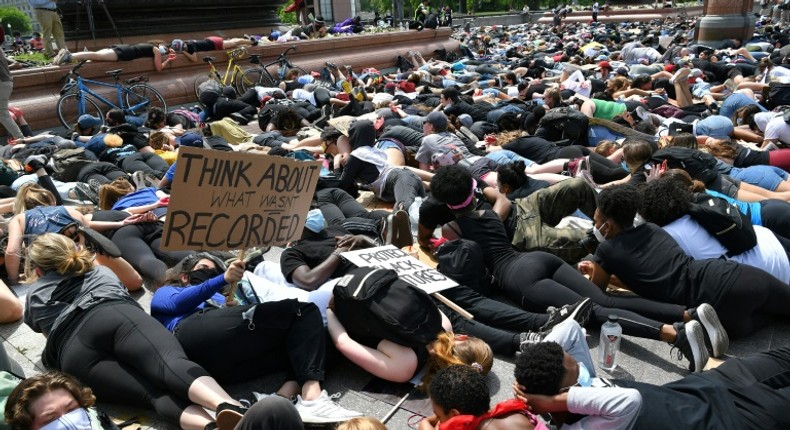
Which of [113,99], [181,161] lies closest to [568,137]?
[181,161]

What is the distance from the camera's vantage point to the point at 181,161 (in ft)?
11.4

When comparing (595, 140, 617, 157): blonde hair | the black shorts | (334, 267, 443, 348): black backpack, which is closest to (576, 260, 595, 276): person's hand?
(334, 267, 443, 348): black backpack

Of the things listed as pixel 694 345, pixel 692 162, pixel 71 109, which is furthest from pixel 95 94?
pixel 694 345

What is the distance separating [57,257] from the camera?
397 centimetres

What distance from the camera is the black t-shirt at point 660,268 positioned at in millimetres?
4109

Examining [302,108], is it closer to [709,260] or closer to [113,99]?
[113,99]

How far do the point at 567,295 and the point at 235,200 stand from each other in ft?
7.74

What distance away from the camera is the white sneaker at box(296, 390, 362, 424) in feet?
10.9

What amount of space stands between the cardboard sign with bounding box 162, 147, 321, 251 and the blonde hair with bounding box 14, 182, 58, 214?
3172mm

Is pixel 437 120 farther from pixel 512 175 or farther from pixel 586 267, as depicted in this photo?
pixel 586 267

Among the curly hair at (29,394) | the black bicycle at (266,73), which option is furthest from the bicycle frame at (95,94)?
the curly hair at (29,394)

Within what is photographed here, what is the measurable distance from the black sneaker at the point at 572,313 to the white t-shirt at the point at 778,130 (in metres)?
5.46

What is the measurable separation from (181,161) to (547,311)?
258cm

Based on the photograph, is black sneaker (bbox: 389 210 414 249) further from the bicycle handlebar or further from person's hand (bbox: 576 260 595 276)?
the bicycle handlebar
